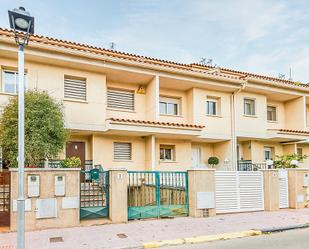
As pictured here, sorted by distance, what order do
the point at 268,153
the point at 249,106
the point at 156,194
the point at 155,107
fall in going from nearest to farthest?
the point at 156,194 < the point at 155,107 < the point at 249,106 < the point at 268,153

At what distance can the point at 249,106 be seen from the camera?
21.3 meters

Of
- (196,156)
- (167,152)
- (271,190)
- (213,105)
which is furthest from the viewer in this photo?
(196,156)

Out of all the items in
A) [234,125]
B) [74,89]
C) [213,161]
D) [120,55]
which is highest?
[120,55]

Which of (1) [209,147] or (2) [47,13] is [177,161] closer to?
(1) [209,147]

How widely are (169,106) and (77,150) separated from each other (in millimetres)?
6272

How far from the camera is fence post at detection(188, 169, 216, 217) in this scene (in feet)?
39.2

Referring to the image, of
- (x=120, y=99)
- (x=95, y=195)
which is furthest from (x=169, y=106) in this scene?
(x=95, y=195)

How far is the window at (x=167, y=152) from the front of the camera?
739 inches

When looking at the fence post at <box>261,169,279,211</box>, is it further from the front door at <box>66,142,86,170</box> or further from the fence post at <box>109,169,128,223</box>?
the front door at <box>66,142,86,170</box>

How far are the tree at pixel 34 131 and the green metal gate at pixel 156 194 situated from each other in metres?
3.04

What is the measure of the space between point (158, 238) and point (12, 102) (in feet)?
23.2

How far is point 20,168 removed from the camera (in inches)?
256

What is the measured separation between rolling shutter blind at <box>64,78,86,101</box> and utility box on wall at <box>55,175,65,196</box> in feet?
20.3

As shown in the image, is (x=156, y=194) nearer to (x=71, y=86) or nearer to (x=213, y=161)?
(x=71, y=86)
